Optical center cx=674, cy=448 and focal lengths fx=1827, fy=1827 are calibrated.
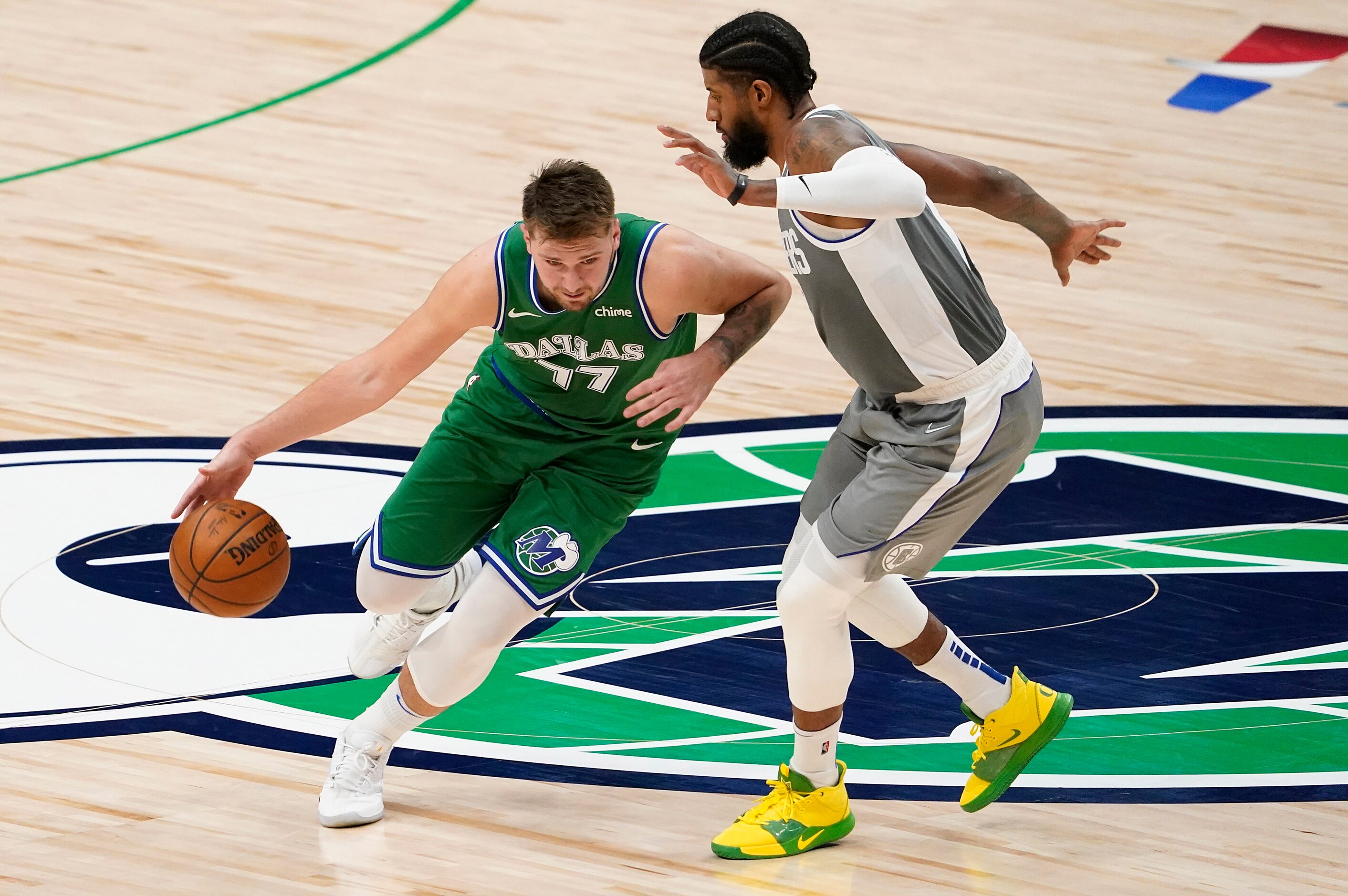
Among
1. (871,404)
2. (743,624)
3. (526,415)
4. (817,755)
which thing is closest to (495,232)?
(743,624)

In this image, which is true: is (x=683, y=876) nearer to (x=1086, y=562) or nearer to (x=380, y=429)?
(x=1086, y=562)

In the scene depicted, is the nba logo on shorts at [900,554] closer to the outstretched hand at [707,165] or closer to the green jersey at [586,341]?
the green jersey at [586,341]

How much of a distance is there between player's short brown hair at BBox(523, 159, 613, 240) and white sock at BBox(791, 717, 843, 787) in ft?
4.38

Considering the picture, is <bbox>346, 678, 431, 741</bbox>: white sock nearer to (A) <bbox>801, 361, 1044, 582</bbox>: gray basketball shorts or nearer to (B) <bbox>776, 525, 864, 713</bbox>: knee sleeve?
(B) <bbox>776, 525, 864, 713</bbox>: knee sleeve

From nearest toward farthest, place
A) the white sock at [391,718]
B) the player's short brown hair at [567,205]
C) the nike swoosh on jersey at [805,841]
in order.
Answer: the player's short brown hair at [567,205] < the nike swoosh on jersey at [805,841] < the white sock at [391,718]

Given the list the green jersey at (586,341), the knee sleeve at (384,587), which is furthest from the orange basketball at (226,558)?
the green jersey at (586,341)

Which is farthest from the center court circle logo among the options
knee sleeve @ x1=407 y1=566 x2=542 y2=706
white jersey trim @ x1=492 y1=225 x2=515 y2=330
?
white jersey trim @ x1=492 y1=225 x2=515 y2=330

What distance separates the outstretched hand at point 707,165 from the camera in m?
4.46

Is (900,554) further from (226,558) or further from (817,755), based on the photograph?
(226,558)

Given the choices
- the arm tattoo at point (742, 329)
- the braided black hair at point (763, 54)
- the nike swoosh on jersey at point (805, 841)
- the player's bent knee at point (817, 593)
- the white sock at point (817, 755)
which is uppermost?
the braided black hair at point (763, 54)

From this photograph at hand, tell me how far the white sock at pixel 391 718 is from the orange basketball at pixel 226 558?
391 mm

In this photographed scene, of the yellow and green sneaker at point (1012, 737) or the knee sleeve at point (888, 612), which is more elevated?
the knee sleeve at point (888, 612)

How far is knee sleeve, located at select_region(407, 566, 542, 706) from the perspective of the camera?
4512 millimetres

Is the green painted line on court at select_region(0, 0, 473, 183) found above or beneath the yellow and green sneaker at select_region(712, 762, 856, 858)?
above
